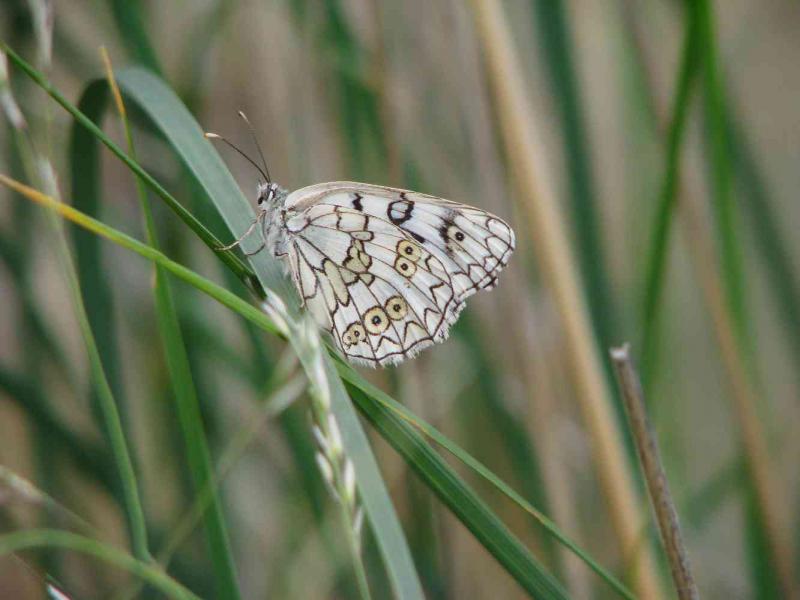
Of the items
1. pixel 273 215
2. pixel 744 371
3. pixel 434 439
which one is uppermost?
pixel 273 215

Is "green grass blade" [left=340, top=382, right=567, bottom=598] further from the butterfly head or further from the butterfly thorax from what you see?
the butterfly head

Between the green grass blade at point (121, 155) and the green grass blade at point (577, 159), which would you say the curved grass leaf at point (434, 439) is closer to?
the green grass blade at point (121, 155)

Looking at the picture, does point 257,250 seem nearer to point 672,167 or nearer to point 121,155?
point 121,155

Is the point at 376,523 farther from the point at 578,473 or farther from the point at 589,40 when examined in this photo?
the point at 589,40

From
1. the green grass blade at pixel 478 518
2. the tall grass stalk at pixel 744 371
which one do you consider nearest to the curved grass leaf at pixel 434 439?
the green grass blade at pixel 478 518

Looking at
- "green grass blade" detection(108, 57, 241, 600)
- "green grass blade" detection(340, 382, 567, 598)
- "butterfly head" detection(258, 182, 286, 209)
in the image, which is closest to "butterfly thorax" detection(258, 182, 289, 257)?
"butterfly head" detection(258, 182, 286, 209)

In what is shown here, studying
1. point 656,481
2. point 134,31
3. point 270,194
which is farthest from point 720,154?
point 134,31

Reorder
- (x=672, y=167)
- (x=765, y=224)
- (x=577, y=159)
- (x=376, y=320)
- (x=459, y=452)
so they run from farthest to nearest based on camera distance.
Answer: (x=765, y=224), (x=577, y=159), (x=376, y=320), (x=672, y=167), (x=459, y=452)
